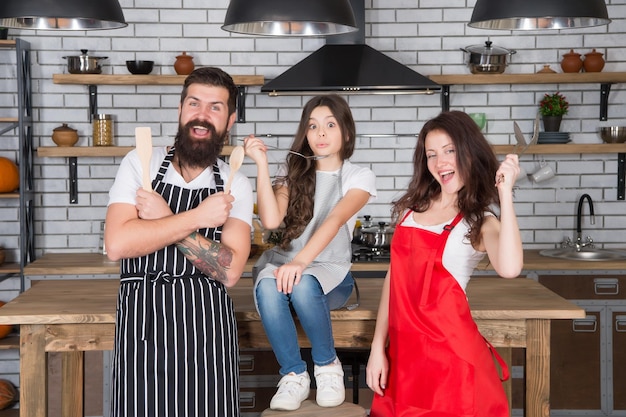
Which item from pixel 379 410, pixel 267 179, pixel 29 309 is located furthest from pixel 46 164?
pixel 379 410

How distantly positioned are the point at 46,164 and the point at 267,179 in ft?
10.4

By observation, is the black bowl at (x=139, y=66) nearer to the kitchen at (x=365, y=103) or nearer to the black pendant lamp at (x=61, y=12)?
the kitchen at (x=365, y=103)

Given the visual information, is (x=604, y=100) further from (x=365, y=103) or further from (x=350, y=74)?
(x=350, y=74)

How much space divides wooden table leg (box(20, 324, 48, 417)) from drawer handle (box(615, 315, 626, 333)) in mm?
3411

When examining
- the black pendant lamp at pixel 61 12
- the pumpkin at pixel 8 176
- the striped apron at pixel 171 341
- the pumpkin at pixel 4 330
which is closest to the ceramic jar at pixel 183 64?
the pumpkin at pixel 8 176

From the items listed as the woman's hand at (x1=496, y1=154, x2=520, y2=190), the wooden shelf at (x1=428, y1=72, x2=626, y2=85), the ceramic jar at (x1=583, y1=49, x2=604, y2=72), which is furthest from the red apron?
the ceramic jar at (x1=583, y1=49, x2=604, y2=72)

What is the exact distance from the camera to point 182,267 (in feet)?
8.95

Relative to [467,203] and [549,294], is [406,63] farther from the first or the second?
[467,203]

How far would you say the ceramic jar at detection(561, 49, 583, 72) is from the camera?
5562mm

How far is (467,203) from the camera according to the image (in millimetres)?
2787

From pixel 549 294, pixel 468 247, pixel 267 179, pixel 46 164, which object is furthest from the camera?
pixel 46 164

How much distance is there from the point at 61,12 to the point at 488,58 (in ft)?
10.8

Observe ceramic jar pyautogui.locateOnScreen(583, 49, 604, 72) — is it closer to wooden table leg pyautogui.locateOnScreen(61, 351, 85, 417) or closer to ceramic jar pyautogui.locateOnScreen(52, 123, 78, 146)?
ceramic jar pyautogui.locateOnScreen(52, 123, 78, 146)

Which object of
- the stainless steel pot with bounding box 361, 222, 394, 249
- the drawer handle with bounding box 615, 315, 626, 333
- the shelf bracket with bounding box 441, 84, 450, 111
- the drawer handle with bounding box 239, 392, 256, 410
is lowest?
the drawer handle with bounding box 239, 392, 256, 410
